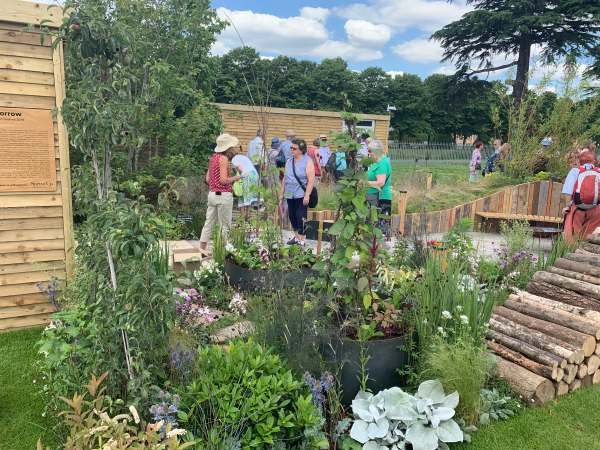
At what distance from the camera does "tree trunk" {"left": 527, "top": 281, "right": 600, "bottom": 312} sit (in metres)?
3.85

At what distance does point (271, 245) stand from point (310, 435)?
8.23ft

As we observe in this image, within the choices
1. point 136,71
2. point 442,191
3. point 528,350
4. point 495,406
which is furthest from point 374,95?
point 495,406

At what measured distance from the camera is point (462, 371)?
2.79 meters

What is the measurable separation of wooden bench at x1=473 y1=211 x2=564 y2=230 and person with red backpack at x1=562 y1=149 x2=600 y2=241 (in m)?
2.37

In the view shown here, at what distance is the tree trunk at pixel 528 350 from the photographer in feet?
10.8

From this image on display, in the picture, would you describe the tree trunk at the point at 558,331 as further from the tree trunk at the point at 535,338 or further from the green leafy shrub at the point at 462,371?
the green leafy shrub at the point at 462,371

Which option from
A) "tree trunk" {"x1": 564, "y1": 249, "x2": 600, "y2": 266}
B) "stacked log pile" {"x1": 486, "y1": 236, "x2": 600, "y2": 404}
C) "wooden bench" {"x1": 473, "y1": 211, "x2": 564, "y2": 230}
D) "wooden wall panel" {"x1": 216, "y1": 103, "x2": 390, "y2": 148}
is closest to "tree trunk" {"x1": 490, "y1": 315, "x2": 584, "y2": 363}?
"stacked log pile" {"x1": 486, "y1": 236, "x2": 600, "y2": 404}

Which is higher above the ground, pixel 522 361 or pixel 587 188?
pixel 587 188

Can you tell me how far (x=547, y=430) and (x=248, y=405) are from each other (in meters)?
1.95

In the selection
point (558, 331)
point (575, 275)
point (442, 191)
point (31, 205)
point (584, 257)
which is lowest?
point (558, 331)

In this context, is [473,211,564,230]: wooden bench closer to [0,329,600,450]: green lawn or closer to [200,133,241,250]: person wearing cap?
[200,133,241,250]: person wearing cap

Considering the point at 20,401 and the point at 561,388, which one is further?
the point at 561,388

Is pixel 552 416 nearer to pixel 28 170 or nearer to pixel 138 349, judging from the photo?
pixel 138 349

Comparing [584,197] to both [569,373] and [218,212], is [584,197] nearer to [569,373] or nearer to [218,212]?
[569,373]
